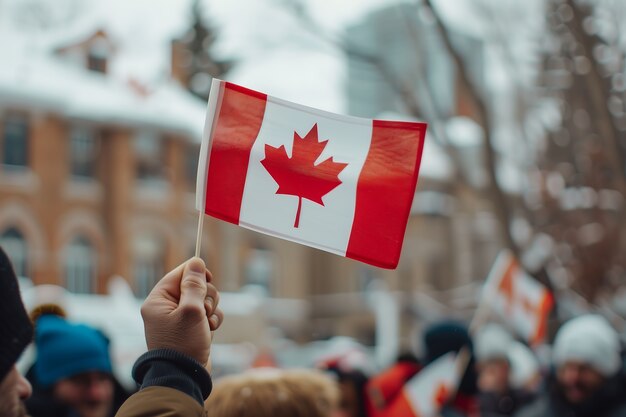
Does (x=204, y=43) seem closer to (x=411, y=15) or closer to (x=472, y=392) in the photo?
(x=411, y=15)

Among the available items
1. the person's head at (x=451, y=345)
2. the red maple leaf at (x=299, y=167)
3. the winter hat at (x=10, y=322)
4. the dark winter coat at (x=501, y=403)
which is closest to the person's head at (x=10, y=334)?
the winter hat at (x=10, y=322)

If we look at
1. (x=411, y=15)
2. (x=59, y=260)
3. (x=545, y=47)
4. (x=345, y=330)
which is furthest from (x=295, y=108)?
(x=345, y=330)

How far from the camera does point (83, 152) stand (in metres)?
33.1

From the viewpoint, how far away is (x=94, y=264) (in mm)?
33344

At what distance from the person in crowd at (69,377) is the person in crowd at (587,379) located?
2.18 meters

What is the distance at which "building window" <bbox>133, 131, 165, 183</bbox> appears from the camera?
34.8 meters

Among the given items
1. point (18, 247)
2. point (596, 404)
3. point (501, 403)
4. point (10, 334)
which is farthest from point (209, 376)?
point (18, 247)

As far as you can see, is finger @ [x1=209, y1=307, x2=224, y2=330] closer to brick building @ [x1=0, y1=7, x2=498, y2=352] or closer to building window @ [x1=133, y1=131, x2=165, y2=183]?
brick building @ [x1=0, y1=7, x2=498, y2=352]

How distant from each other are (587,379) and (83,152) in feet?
95.8

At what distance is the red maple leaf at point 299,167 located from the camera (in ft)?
9.73

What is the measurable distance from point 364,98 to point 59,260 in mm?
11712

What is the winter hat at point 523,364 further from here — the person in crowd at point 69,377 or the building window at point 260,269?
the building window at point 260,269

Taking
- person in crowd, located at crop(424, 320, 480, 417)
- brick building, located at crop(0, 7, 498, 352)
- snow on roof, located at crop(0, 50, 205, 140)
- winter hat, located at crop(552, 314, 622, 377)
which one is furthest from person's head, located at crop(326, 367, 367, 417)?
snow on roof, located at crop(0, 50, 205, 140)

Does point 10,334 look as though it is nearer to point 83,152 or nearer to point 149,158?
point 83,152
